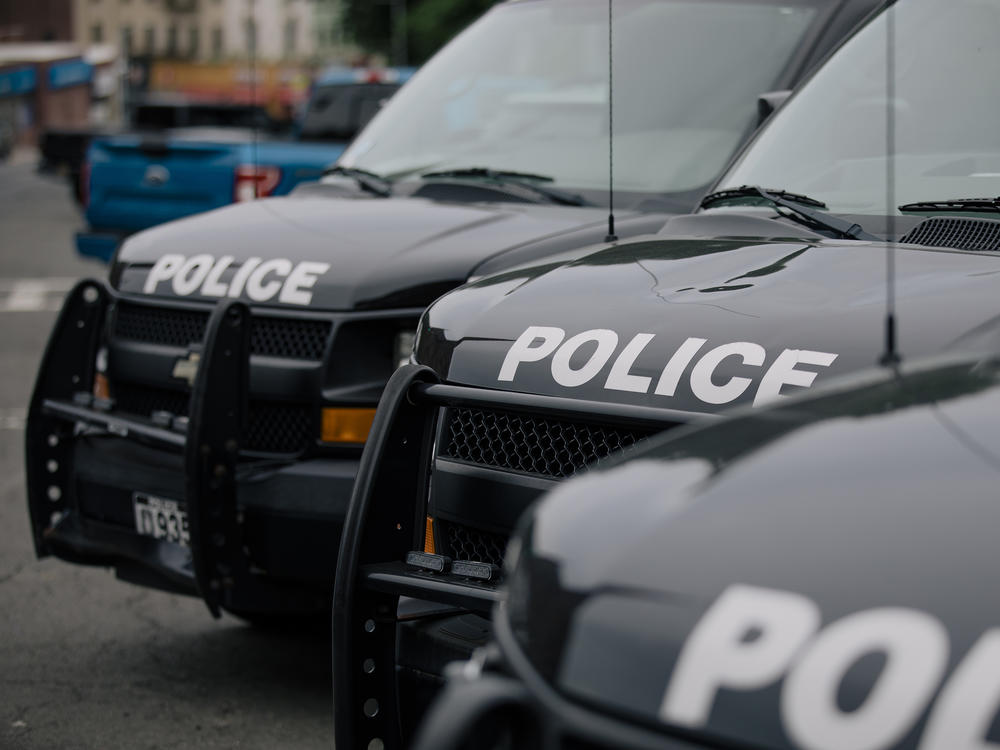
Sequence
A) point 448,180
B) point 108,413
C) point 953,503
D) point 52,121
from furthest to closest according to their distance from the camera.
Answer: point 52,121 → point 448,180 → point 108,413 → point 953,503

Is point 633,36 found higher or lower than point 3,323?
higher

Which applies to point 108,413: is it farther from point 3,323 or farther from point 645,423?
point 3,323

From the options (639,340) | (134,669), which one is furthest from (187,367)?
(639,340)

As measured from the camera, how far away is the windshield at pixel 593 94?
5.07 meters

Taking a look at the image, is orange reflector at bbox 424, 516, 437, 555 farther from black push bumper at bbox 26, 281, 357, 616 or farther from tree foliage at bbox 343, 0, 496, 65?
tree foliage at bbox 343, 0, 496, 65

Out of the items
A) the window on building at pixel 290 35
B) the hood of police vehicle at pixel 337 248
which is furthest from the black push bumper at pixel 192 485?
the window on building at pixel 290 35

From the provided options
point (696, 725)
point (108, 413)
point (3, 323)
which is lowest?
point (3, 323)

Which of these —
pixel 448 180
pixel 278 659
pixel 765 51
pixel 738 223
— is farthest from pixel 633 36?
pixel 278 659

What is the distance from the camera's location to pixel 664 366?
2.77 m

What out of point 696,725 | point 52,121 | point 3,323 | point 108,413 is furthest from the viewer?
point 52,121

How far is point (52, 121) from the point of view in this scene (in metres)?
72.8

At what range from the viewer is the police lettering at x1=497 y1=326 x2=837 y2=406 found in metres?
2.66

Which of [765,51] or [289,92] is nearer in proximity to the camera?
[765,51]

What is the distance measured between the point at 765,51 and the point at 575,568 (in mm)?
3850
